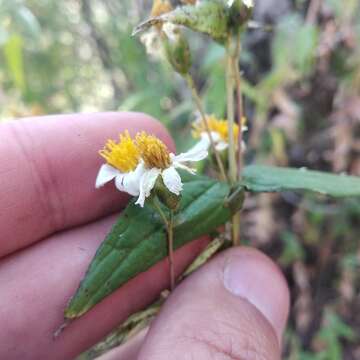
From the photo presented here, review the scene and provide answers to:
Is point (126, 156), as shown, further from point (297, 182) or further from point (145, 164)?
point (297, 182)

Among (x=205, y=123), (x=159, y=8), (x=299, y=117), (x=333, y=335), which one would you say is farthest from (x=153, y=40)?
(x=333, y=335)

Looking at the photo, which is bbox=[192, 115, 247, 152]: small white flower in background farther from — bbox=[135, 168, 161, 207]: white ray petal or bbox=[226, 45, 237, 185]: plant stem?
bbox=[135, 168, 161, 207]: white ray petal

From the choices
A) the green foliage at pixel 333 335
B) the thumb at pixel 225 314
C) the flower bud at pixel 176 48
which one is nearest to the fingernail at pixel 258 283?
the thumb at pixel 225 314

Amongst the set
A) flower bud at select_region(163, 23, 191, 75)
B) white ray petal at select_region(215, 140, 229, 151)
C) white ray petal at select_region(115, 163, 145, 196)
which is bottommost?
white ray petal at select_region(215, 140, 229, 151)

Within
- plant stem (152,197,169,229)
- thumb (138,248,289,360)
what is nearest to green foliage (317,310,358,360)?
thumb (138,248,289,360)

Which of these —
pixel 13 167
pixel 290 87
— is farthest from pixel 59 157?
pixel 290 87

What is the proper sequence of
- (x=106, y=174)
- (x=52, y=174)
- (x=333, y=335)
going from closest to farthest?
(x=106, y=174) < (x=52, y=174) < (x=333, y=335)
